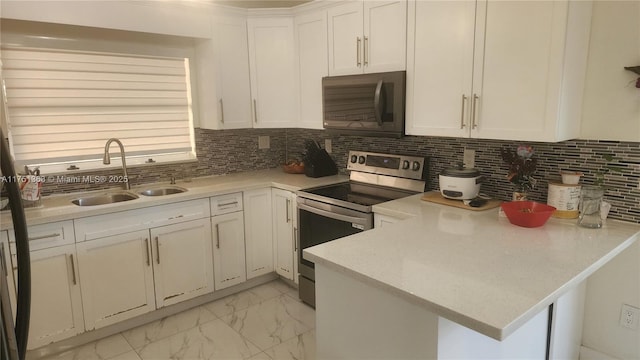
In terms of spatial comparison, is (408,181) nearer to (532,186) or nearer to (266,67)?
Answer: (532,186)

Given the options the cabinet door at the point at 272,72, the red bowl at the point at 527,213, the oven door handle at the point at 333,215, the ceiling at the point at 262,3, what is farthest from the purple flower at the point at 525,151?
the ceiling at the point at 262,3

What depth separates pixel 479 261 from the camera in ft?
5.05

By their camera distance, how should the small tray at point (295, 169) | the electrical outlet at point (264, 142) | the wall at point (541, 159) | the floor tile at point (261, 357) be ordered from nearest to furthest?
1. the wall at point (541, 159)
2. the floor tile at point (261, 357)
3. the small tray at point (295, 169)
4. the electrical outlet at point (264, 142)

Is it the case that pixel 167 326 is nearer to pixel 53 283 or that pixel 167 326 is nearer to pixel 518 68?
pixel 53 283

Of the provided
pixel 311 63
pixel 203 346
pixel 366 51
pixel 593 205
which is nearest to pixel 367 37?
pixel 366 51

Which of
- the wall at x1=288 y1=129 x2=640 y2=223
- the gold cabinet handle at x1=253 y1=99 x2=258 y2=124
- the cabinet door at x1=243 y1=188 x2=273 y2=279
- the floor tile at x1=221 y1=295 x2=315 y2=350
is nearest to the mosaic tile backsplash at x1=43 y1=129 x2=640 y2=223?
the wall at x1=288 y1=129 x2=640 y2=223

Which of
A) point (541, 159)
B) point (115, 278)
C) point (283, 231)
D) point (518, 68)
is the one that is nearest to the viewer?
point (518, 68)

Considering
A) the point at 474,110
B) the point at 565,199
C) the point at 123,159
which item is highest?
the point at 474,110

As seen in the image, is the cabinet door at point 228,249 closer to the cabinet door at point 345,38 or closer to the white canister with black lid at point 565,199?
the cabinet door at point 345,38

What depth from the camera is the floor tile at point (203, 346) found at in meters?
2.44

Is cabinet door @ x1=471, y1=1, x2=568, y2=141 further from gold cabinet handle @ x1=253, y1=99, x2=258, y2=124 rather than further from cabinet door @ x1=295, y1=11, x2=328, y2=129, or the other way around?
gold cabinet handle @ x1=253, y1=99, x2=258, y2=124

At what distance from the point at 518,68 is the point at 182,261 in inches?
94.4

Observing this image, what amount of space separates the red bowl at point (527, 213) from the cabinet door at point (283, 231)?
156 cm

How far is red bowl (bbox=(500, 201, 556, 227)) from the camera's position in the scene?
6.21ft
